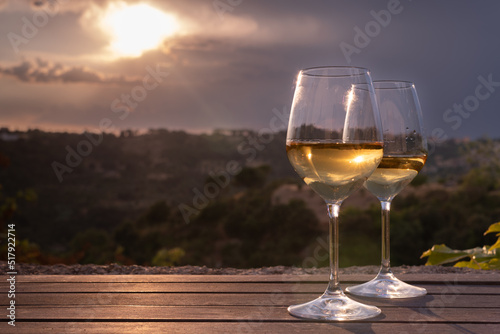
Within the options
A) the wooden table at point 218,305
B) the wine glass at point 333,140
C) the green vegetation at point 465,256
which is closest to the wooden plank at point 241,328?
the wooden table at point 218,305

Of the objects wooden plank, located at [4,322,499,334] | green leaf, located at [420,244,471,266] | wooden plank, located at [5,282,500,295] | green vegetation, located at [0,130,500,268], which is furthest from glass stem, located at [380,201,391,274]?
green vegetation, located at [0,130,500,268]

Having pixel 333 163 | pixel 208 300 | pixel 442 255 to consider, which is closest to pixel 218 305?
pixel 208 300

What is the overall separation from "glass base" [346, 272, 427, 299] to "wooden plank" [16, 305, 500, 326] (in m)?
0.18

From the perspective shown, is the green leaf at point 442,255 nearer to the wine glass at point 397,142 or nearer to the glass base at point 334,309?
the wine glass at point 397,142

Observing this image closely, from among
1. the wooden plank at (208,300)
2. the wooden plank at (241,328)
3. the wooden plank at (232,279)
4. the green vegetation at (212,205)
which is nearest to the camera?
the wooden plank at (241,328)

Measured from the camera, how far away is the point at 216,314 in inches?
52.7

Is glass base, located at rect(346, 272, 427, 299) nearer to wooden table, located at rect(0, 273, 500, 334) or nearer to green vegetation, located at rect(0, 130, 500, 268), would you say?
wooden table, located at rect(0, 273, 500, 334)

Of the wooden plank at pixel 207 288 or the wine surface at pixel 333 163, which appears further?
the wooden plank at pixel 207 288

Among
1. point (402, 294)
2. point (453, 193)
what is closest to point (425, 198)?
point (453, 193)

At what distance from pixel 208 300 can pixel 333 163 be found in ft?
1.70

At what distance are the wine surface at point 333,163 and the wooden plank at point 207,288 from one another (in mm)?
382

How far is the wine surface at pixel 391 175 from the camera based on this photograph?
1.86 metres

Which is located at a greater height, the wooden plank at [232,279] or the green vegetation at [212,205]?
the wooden plank at [232,279]

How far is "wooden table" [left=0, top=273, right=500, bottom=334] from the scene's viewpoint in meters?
1.24
